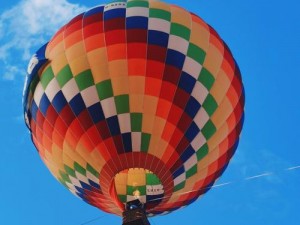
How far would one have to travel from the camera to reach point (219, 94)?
13.5 m

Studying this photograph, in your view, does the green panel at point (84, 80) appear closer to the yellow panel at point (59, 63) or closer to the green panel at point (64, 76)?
the green panel at point (64, 76)

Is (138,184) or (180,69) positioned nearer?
(180,69)

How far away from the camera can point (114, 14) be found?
13609mm

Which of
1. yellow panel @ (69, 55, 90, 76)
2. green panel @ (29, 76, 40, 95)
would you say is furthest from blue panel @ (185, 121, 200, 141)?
green panel @ (29, 76, 40, 95)

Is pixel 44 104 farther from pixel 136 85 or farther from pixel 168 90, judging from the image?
Answer: pixel 168 90

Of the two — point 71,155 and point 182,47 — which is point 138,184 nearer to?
point 71,155

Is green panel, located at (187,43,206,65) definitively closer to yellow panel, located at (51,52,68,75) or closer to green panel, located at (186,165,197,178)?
green panel, located at (186,165,197,178)

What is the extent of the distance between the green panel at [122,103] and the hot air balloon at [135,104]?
0.06 ft

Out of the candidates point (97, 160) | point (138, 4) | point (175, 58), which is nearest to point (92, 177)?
point (97, 160)

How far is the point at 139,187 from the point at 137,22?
11.2ft

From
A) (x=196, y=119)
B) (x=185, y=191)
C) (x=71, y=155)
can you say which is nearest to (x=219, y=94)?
(x=196, y=119)

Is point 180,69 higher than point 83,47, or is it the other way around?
point 83,47

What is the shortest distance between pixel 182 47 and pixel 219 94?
118 centimetres

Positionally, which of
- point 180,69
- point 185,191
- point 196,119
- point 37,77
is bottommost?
point 185,191
